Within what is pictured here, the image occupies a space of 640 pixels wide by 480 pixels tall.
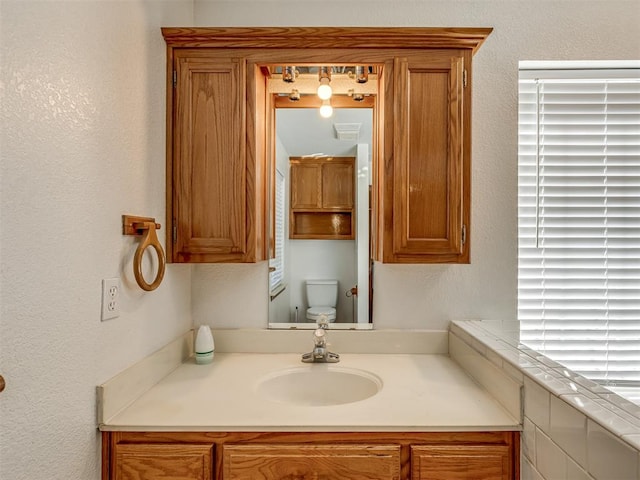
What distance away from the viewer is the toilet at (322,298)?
1747mm

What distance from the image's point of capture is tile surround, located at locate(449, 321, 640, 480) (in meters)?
0.75

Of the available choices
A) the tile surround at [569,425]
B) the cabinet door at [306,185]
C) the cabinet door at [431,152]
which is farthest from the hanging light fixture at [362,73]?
the tile surround at [569,425]

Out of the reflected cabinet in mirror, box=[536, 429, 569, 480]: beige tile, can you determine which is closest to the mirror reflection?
the reflected cabinet in mirror

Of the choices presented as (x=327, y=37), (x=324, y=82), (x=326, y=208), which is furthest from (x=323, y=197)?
(x=327, y=37)

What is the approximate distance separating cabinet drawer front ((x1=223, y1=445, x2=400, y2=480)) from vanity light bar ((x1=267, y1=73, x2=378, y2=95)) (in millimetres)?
1404

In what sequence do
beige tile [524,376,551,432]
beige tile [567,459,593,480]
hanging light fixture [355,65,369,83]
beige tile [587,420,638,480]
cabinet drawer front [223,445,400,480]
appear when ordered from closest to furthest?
1. beige tile [587,420,638,480]
2. beige tile [567,459,593,480]
3. beige tile [524,376,551,432]
4. cabinet drawer front [223,445,400,480]
5. hanging light fixture [355,65,369,83]

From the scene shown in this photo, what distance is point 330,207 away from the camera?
1.73 meters

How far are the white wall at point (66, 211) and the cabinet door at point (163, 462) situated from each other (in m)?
0.08

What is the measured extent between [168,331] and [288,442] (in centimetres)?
71

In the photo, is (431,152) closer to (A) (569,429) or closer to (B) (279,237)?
(B) (279,237)

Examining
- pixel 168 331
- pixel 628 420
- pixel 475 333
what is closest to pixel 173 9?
pixel 168 331

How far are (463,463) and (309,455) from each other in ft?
1.48

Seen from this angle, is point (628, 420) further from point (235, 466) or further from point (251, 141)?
point (251, 141)

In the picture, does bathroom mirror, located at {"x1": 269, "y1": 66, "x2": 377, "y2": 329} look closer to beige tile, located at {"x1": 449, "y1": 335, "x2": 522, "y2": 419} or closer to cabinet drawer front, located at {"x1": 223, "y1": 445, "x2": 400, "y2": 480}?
beige tile, located at {"x1": 449, "y1": 335, "x2": 522, "y2": 419}
